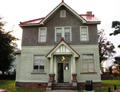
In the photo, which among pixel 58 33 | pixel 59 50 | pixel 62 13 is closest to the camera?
pixel 59 50

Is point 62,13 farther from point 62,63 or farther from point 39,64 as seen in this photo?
point 39,64

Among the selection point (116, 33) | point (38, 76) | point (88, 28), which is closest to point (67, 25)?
point (88, 28)

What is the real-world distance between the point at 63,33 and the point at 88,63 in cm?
482

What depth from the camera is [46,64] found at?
16328mm

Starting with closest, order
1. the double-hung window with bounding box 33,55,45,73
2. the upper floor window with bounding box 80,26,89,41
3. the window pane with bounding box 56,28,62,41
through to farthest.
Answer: the double-hung window with bounding box 33,55,45,73
the upper floor window with bounding box 80,26,89,41
the window pane with bounding box 56,28,62,41

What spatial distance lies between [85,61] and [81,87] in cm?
307

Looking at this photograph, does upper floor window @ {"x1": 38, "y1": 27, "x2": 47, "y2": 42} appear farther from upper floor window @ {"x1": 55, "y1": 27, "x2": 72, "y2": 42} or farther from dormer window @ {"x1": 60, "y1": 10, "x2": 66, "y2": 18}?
dormer window @ {"x1": 60, "y1": 10, "x2": 66, "y2": 18}

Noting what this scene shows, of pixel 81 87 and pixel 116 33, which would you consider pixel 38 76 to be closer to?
pixel 81 87

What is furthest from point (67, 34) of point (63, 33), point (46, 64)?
point (46, 64)

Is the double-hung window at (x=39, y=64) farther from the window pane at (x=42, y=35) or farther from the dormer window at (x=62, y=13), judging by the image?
the dormer window at (x=62, y=13)

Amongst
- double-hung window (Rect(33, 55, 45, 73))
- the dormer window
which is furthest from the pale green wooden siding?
the dormer window

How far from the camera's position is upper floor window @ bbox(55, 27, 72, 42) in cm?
1688

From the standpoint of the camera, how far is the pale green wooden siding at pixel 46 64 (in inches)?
621

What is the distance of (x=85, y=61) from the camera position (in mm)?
Result: 16125
